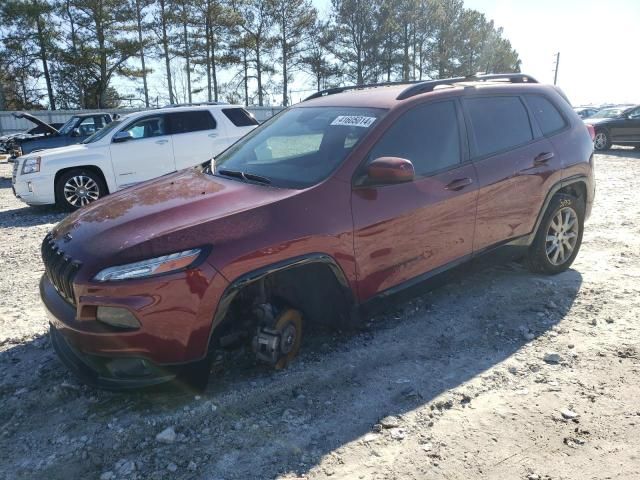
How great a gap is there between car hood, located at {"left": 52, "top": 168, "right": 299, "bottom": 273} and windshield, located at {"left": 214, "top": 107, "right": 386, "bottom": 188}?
0.21 m

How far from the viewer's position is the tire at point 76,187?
346 inches

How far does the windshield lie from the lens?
11.0 feet

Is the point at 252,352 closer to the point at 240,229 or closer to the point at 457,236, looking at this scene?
the point at 240,229

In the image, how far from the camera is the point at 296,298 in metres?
3.27

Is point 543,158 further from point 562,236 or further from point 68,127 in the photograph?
point 68,127

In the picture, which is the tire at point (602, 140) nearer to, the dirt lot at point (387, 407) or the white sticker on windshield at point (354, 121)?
the dirt lot at point (387, 407)

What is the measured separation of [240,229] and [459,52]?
2257 inches

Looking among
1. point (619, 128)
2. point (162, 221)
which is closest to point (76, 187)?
point (162, 221)

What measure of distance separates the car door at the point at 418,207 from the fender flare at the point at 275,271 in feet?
0.39

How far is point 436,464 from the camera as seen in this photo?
8.14ft

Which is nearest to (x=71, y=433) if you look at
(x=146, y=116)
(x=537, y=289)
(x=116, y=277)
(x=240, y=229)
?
(x=116, y=277)

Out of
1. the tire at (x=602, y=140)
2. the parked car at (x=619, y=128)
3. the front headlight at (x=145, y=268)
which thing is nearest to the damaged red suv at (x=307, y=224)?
the front headlight at (x=145, y=268)

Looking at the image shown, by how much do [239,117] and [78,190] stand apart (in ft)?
11.0

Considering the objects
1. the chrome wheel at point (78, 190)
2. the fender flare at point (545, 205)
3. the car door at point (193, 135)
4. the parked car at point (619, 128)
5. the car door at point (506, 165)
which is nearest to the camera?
the car door at point (506, 165)
